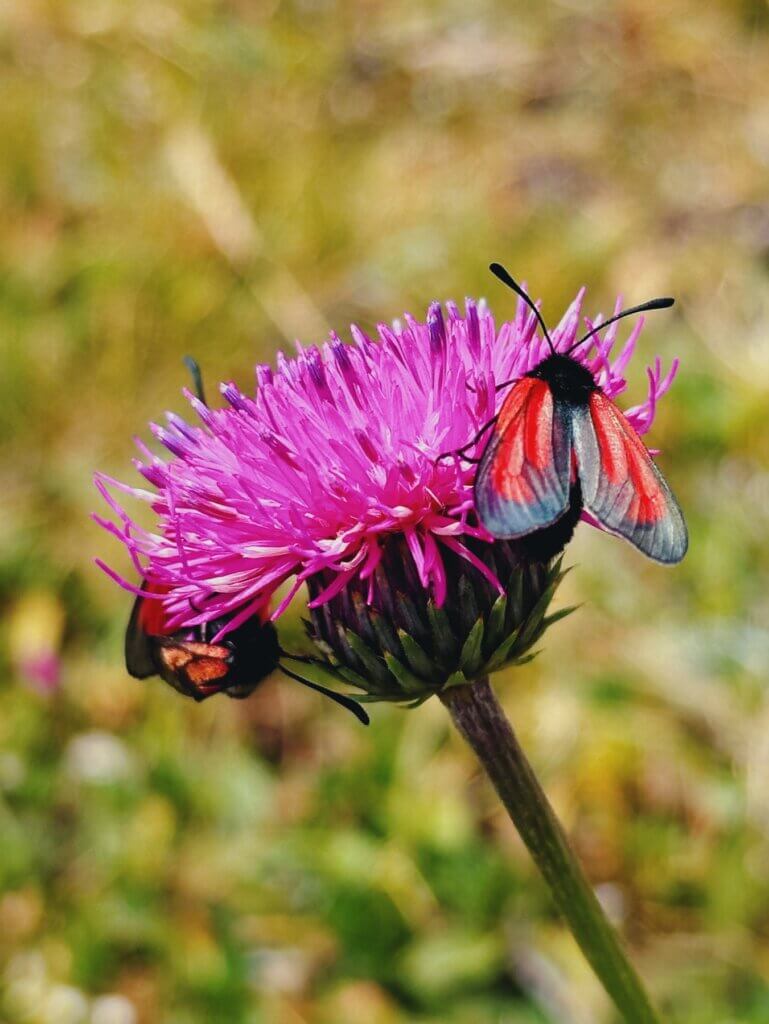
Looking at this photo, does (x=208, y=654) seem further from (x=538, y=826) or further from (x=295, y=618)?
(x=295, y=618)

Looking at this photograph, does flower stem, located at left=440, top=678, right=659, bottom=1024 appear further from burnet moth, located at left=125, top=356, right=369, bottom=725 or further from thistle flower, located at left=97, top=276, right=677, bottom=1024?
burnet moth, located at left=125, top=356, right=369, bottom=725

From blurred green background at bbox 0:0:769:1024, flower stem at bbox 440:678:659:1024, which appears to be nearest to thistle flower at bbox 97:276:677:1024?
flower stem at bbox 440:678:659:1024

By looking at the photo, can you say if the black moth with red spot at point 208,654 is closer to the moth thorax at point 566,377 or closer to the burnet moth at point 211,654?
the burnet moth at point 211,654

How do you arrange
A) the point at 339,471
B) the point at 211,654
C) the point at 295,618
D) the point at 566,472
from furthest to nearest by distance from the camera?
1. the point at 295,618
2. the point at 211,654
3. the point at 339,471
4. the point at 566,472

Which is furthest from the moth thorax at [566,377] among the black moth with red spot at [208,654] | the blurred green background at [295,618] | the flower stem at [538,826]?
the blurred green background at [295,618]

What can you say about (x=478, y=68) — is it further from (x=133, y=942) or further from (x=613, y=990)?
(x=613, y=990)

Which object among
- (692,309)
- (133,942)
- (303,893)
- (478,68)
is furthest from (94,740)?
(478,68)

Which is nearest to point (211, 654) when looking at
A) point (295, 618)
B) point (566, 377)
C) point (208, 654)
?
point (208, 654)
